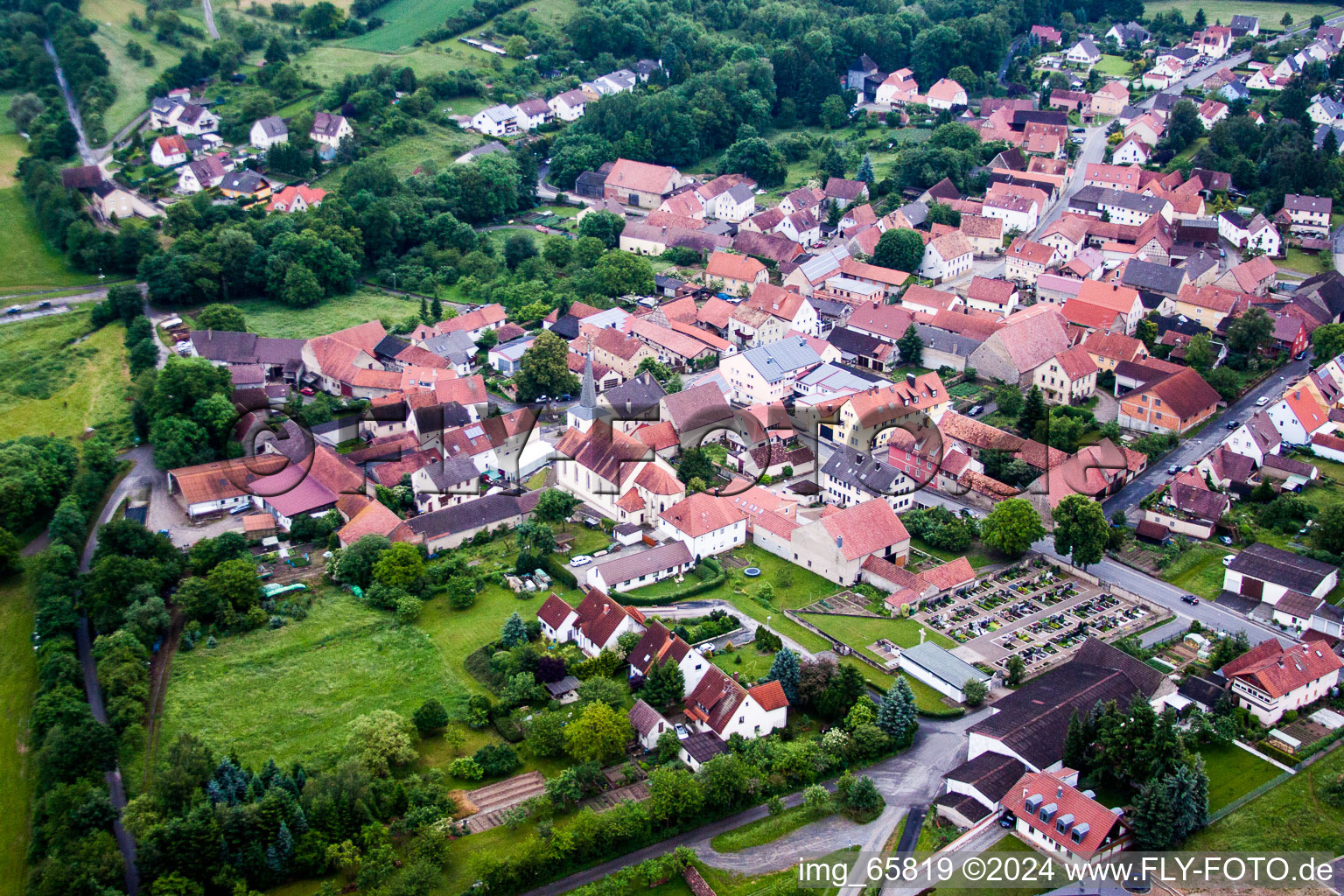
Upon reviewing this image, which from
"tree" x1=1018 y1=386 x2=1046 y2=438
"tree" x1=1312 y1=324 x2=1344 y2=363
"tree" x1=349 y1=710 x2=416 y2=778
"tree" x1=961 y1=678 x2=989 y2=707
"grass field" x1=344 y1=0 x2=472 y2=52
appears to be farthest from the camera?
"grass field" x1=344 y1=0 x2=472 y2=52

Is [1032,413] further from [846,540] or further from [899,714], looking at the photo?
[899,714]

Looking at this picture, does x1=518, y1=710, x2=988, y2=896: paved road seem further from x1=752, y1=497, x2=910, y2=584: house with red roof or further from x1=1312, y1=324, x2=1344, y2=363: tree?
x1=1312, y1=324, x2=1344, y2=363: tree

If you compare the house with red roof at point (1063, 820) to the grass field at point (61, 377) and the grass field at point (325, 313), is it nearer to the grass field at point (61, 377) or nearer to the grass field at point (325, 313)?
the grass field at point (61, 377)

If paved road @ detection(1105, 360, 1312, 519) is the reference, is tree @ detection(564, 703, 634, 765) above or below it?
above

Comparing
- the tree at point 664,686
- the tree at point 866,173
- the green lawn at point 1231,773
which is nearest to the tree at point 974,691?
the green lawn at point 1231,773

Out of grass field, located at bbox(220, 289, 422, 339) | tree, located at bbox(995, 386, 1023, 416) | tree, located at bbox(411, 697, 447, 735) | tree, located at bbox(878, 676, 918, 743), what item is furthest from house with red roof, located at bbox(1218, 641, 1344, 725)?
grass field, located at bbox(220, 289, 422, 339)

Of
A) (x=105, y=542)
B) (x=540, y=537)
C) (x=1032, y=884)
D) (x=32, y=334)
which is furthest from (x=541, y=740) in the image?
(x=32, y=334)

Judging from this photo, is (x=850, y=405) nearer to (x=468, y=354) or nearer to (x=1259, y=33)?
(x=468, y=354)
